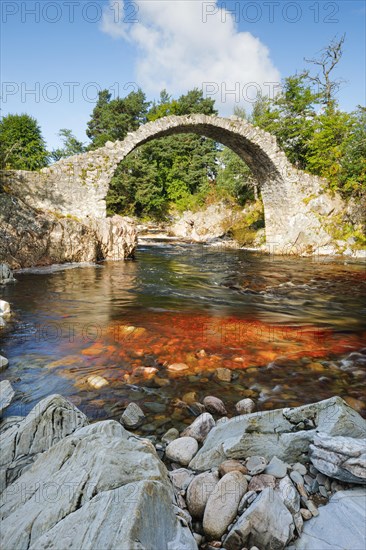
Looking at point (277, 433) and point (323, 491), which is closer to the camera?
point (323, 491)

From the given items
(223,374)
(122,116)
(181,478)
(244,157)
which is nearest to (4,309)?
(223,374)

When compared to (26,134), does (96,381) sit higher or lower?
lower

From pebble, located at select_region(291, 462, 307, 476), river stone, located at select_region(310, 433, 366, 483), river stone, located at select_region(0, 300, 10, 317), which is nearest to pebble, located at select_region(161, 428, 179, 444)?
pebble, located at select_region(291, 462, 307, 476)

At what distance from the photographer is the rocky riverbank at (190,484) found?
51.9 inches

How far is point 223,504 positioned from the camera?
1693mm

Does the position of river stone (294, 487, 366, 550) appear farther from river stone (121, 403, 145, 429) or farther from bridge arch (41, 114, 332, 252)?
bridge arch (41, 114, 332, 252)

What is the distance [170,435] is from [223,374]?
118 centimetres

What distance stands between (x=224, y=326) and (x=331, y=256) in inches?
529

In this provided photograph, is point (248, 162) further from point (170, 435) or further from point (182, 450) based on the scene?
point (182, 450)

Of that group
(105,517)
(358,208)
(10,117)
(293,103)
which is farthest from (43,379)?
(10,117)

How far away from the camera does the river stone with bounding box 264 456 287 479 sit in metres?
1.87

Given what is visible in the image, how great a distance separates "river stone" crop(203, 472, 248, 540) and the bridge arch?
13.9 m

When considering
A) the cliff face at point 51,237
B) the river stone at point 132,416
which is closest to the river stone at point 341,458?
the river stone at point 132,416

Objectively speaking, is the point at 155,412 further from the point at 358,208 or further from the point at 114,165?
the point at 358,208
